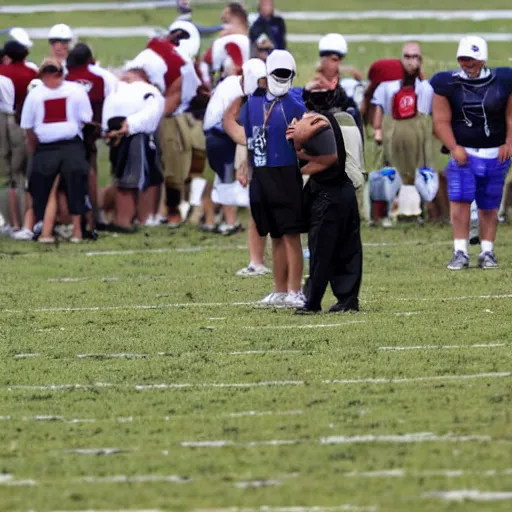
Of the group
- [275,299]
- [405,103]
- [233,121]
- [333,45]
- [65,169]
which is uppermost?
[333,45]

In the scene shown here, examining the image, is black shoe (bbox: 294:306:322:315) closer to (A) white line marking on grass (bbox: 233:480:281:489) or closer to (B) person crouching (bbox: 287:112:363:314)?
(B) person crouching (bbox: 287:112:363:314)

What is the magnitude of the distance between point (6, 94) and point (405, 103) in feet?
14.6

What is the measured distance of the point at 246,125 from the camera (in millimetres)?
13891

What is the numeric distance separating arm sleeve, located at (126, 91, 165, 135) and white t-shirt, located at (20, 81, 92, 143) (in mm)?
724

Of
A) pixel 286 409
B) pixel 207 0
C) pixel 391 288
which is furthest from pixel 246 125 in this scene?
pixel 207 0

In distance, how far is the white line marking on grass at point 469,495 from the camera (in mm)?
7168

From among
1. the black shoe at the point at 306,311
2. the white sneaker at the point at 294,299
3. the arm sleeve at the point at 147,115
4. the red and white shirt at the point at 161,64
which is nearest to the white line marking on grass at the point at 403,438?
the black shoe at the point at 306,311

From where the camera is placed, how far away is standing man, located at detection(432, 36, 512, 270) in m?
15.4

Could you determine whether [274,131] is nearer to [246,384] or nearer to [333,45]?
[246,384]

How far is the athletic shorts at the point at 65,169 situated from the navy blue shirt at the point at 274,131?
5.55m

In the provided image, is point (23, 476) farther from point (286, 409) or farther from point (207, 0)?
point (207, 0)

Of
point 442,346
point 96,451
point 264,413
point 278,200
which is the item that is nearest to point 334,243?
point 278,200

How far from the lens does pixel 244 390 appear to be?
1008 centimetres

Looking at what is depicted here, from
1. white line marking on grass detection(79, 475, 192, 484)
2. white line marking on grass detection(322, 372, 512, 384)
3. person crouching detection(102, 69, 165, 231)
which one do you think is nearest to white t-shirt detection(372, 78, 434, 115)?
person crouching detection(102, 69, 165, 231)
